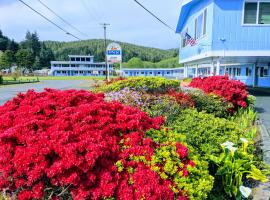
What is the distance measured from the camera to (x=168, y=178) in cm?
328

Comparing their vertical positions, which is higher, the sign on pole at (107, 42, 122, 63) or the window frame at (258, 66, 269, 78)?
the sign on pole at (107, 42, 122, 63)

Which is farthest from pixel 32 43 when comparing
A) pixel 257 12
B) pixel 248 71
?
pixel 257 12

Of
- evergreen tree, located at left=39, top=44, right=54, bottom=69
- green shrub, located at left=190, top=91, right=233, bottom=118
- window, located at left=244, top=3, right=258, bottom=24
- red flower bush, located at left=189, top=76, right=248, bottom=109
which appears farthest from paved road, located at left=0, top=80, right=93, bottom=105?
evergreen tree, located at left=39, top=44, right=54, bottom=69

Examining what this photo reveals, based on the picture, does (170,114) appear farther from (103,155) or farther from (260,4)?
(260,4)

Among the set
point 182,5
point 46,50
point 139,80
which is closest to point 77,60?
point 46,50

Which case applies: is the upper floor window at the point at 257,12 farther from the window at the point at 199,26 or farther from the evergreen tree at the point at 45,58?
the evergreen tree at the point at 45,58

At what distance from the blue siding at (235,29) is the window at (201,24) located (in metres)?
2.00

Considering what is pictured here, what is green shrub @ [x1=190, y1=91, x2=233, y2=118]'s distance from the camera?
8.24 meters

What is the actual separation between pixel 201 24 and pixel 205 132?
1595 centimetres

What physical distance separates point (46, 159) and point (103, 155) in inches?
24.6

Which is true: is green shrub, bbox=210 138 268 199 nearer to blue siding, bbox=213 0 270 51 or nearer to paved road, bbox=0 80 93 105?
blue siding, bbox=213 0 270 51

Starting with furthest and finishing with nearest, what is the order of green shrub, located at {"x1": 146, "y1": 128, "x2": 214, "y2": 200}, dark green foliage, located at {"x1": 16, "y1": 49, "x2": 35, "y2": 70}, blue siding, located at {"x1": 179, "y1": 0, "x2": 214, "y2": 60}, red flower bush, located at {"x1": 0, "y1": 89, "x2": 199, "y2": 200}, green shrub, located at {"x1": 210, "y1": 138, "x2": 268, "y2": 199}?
dark green foliage, located at {"x1": 16, "y1": 49, "x2": 35, "y2": 70}, blue siding, located at {"x1": 179, "y1": 0, "x2": 214, "y2": 60}, green shrub, located at {"x1": 210, "y1": 138, "x2": 268, "y2": 199}, green shrub, located at {"x1": 146, "y1": 128, "x2": 214, "y2": 200}, red flower bush, located at {"x1": 0, "y1": 89, "x2": 199, "y2": 200}

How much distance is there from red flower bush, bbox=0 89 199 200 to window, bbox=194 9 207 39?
15797 mm

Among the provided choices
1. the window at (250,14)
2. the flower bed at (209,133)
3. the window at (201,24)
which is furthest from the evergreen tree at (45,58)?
the flower bed at (209,133)
